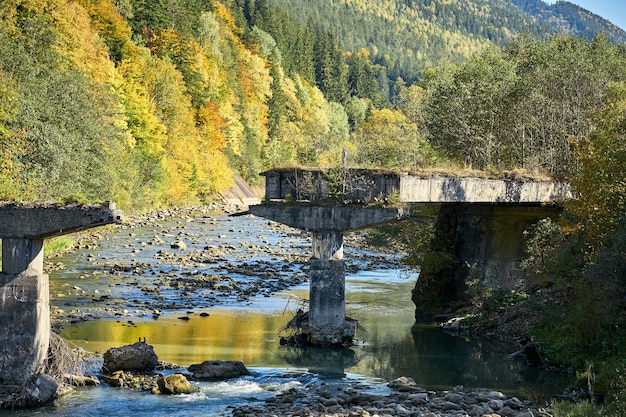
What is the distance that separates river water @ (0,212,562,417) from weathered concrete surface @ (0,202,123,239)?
400cm

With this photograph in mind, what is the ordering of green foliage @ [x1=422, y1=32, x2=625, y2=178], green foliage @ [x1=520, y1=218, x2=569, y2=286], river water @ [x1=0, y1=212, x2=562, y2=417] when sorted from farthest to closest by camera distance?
green foliage @ [x1=422, y1=32, x2=625, y2=178] → green foliage @ [x1=520, y1=218, x2=569, y2=286] → river water @ [x1=0, y1=212, x2=562, y2=417]

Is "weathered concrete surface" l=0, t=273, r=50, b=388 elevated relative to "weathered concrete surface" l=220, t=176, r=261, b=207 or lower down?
lower down

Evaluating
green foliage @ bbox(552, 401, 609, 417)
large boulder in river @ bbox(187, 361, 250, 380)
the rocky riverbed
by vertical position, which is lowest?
large boulder in river @ bbox(187, 361, 250, 380)

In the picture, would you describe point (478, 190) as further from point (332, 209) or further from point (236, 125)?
point (236, 125)

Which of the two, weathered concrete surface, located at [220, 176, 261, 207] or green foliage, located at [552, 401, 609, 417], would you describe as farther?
weathered concrete surface, located at [220, 176, 261, 207]

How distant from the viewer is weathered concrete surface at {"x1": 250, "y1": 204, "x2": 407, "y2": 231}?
2875cm

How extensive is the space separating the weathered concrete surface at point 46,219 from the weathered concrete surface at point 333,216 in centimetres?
799

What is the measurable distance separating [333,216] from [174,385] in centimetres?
870

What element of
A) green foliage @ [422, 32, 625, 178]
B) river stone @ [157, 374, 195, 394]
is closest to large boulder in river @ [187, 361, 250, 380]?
river stone @ [157, 374, 195, 394]

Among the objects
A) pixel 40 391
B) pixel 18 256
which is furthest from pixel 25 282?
pixel 40 391

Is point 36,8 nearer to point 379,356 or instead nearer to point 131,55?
point 131,55

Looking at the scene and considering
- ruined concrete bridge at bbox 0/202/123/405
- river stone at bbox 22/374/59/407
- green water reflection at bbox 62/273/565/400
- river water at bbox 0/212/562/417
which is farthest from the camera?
green water reflection at bbox 62/273/565/400

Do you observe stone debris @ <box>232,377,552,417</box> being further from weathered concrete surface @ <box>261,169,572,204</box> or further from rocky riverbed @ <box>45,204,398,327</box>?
rocky riverbed @ <box>45,204,398,327</box>

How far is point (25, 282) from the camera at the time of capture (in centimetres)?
2173
